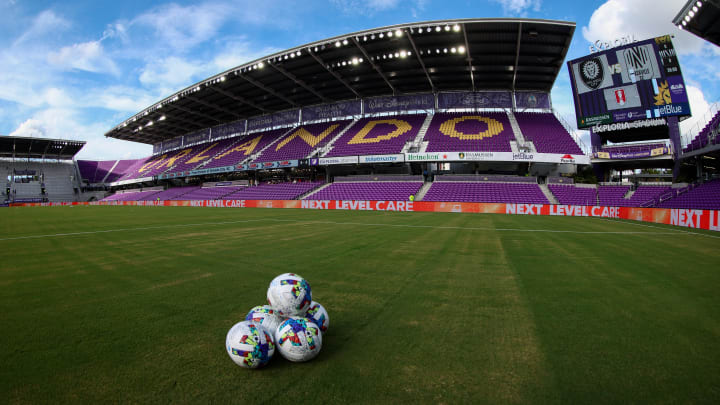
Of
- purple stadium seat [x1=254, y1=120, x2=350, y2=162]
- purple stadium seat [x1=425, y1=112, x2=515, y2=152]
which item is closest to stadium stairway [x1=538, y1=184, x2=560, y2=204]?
purple stadium seat [x1=425, y1=112, x2=515, y2=152]

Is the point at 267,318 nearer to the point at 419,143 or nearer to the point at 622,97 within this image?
the point at 419,143

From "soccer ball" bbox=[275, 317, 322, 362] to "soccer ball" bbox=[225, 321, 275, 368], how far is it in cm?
10

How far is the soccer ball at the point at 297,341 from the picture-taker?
102 inches

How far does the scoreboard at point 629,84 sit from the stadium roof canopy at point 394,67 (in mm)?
3344

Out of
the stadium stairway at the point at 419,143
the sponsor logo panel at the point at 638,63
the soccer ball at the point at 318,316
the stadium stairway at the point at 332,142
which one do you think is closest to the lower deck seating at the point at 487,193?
the stadium stairway at the point at 419,143

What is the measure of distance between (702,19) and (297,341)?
29.8 meters

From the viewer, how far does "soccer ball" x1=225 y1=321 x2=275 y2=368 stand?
2.46 m

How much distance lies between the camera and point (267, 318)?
2924 millimetres

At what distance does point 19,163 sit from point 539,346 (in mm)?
85377

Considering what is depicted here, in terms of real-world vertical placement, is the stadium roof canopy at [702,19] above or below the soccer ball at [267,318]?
above

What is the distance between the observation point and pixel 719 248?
835 cm

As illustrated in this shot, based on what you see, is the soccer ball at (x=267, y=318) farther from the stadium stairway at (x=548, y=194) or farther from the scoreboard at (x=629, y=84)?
the scoreboard at (x=629, y=84)

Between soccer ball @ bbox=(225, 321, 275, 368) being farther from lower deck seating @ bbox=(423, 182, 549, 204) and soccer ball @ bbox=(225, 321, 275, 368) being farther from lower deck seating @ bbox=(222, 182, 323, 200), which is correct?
lower deck seating @ bbox=(222, 182, 323, 200)

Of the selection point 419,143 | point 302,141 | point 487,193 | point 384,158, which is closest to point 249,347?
point 487,193
